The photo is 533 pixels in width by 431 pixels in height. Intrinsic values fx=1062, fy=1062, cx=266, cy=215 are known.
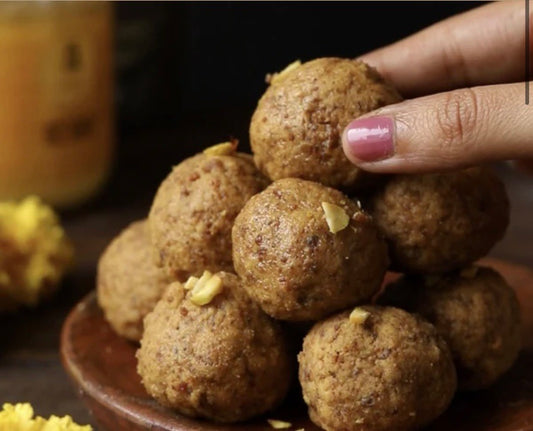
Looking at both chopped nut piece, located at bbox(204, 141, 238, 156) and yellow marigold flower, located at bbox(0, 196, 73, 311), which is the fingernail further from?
yellow marigold flower, located at bbox(0, 196, 73, 311)

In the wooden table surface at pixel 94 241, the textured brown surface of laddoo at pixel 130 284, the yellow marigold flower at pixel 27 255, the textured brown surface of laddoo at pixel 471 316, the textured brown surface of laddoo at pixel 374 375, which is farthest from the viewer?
the yellow marigold flower at pixel 27 255

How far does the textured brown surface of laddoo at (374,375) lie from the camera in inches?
41.9

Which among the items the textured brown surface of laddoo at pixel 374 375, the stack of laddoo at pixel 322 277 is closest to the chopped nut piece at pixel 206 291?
the stack of laddoo at pixel 322 277

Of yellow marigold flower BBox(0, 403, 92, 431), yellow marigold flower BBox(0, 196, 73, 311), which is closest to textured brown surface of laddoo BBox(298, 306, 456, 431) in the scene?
yellow marigold flower BBox(0, 403, 92, 431)

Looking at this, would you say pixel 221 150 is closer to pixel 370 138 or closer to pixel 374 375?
pixel 370 138

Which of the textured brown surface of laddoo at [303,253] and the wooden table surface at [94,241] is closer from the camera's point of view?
the textured brown surface of laddoo at [303,253]

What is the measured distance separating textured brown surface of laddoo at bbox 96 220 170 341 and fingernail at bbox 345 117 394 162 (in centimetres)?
33

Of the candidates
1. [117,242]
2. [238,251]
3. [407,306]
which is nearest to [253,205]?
[238,251]

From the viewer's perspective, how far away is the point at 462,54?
162cm

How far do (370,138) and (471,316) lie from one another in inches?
9.2

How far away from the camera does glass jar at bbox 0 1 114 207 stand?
6.73 feet

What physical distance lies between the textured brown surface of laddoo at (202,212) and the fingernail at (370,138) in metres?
0.15

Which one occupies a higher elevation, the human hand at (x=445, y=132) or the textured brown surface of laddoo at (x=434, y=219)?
the human hand at (x=445, y=132)

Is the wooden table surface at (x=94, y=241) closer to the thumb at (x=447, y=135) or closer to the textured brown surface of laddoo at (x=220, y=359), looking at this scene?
the textured brown surface of laddoo at (x=220, y=359)
